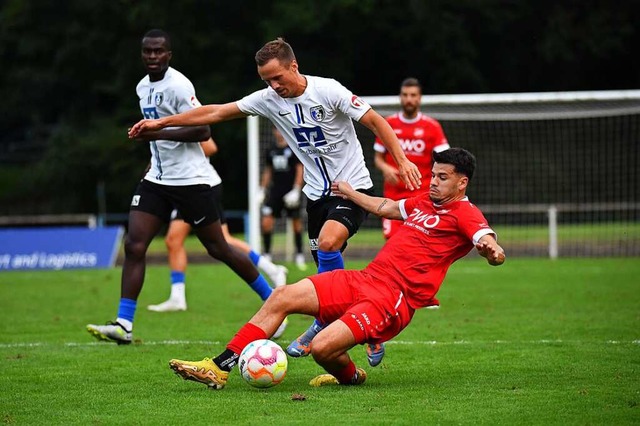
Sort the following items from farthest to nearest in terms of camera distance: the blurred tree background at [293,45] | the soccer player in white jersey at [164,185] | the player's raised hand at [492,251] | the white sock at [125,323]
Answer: the blurred tree background at [293,45], the soccer player in white jersey at [164,185], the white sock at [125,323], the player's raised hand at [492,251]

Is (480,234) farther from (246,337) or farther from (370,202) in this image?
A: (246,337)

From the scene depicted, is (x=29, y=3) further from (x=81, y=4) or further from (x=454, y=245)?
(x=454, y=245)

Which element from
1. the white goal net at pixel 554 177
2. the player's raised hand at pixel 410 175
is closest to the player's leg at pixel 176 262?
the player's raised hand at pixel 410 175

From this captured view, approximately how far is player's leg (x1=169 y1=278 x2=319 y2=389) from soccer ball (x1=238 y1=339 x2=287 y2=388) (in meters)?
0.06

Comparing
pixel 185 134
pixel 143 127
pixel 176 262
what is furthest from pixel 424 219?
pixel 176 262

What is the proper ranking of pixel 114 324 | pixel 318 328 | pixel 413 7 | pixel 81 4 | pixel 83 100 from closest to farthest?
pixel 318 328, pixel 114 324, pixel 413 7, pixel 81 4, pixel 83 100

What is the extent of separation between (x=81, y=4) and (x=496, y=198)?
2135 cm

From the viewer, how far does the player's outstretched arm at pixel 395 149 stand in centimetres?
743

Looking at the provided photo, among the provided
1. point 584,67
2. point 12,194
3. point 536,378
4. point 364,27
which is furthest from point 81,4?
point 536,378

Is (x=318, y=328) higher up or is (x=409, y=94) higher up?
(x=409, y=94)

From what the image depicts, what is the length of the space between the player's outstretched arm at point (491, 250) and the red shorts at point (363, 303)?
620mm

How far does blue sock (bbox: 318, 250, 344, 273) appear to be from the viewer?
7824 millimetres

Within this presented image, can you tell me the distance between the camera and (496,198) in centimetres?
2577

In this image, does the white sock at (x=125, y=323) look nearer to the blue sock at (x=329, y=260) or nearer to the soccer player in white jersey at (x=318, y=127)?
the soccer player in white jersey at (x=318, y=127)
